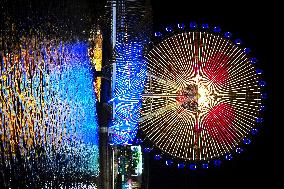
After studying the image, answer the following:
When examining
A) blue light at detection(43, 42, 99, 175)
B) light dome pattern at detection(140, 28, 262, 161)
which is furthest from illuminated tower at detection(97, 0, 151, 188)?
blue light at detection(43, 42, 99, 175)

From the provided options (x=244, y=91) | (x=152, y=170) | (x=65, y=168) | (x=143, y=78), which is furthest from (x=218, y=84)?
(x=152, y=170)

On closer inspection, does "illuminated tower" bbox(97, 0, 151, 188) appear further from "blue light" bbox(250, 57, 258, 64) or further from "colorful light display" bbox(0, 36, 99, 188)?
"blue light" bbox(250, 57, 258, 64)

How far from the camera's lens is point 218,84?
12.1ft

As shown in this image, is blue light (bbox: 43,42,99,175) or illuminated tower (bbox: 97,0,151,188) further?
illuminated tower (bbox: 97,0,151,188)

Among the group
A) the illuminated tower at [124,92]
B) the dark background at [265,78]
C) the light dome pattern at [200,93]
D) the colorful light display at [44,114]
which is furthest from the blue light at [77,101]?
the dark background at [265,78]

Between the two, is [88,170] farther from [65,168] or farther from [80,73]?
[65,168]

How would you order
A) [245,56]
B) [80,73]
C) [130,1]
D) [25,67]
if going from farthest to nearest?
[245,56], [130,1], [80,73], [25,67]

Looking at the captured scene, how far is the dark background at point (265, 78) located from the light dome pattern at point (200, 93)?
7.15 feet

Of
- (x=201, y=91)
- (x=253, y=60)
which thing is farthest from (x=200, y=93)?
(x=253, y=60)

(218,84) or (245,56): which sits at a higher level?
(245,56)

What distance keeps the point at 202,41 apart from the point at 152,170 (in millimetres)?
3707

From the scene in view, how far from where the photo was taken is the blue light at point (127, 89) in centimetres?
351

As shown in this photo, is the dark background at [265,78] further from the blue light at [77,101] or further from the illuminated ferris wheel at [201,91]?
the blue light at [77,101]

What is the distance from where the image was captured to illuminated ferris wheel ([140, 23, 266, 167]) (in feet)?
12.0
